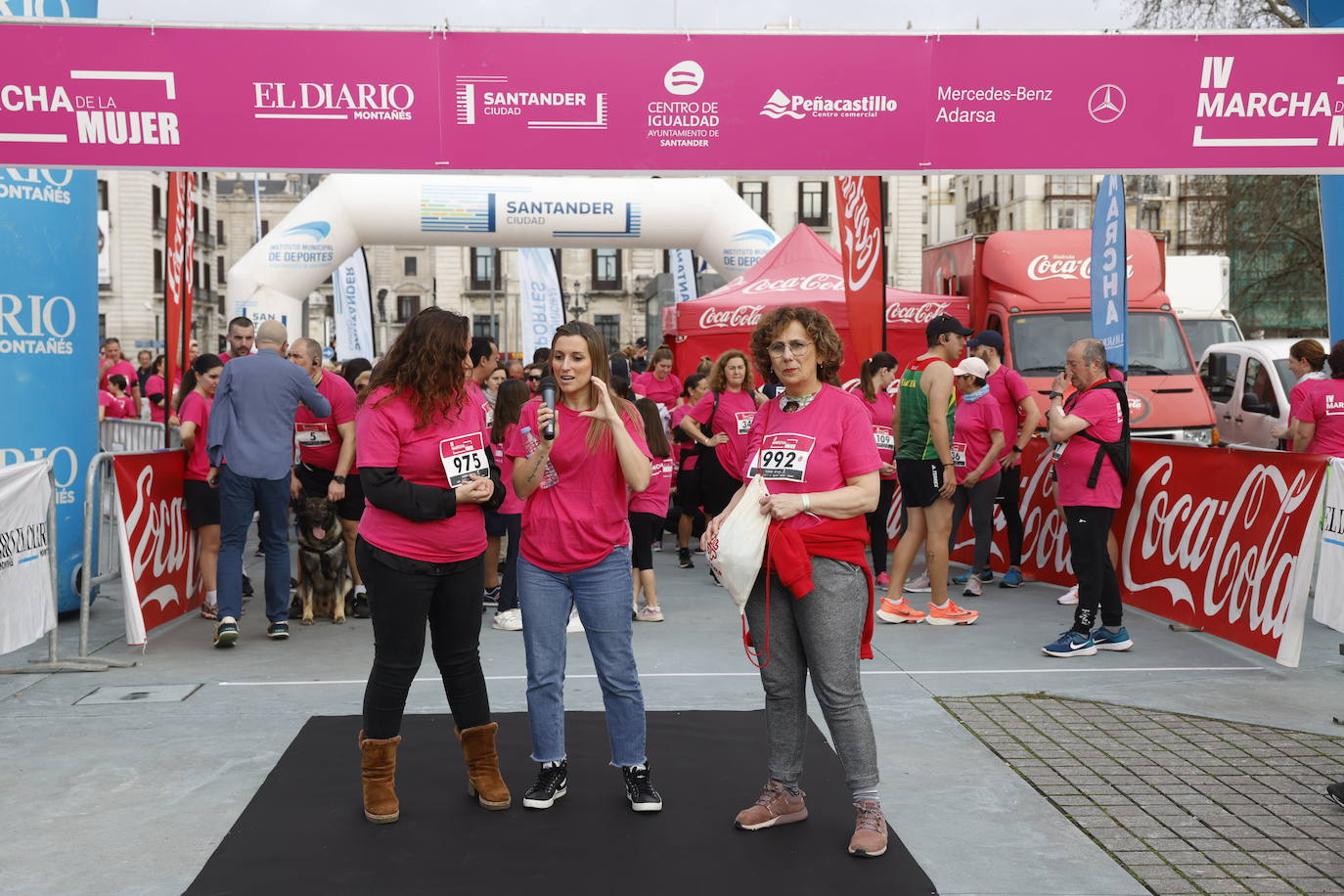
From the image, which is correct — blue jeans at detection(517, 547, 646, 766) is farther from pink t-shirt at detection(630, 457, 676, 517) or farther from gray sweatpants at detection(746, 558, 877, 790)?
pink t-shirt at detection(630, 457, 676, 517)

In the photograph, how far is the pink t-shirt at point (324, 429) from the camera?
8.00 metres

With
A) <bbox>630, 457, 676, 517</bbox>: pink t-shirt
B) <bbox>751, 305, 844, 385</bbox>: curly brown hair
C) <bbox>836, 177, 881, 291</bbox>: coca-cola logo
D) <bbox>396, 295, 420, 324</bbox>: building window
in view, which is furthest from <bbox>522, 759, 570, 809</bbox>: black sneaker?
<bbox>396, 295, 420, 324</bbox>: building window

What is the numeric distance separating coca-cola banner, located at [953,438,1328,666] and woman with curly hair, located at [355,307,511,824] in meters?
4.42

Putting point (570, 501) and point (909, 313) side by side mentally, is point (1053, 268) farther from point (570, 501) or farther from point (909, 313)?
point (570, 501)

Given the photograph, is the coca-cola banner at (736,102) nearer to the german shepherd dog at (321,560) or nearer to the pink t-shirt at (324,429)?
the pink t-shirt at (324,429)

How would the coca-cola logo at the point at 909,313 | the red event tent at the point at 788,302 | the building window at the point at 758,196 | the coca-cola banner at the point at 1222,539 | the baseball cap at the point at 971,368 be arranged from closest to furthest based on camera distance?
the coca-cola banner at the point at 1222,539 → the baseball cap at the point at 971,368 → the coca-cola logo at the point at 909,313 → the red event tent at the point at 788,302 → the building window at the point at 758,196

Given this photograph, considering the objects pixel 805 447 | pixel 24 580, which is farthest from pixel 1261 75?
pixel 24 580

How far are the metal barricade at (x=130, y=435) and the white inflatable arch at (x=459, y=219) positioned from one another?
2.51m

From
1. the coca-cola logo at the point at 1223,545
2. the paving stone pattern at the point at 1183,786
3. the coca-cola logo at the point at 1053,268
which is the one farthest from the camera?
the coca-cola logo at the point at 1053,268

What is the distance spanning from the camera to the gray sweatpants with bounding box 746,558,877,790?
4.11 m

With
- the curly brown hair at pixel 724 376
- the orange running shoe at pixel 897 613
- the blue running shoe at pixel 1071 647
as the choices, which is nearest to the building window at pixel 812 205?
the curly brown hair at pixel 724 376

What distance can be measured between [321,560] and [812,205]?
2160 inches

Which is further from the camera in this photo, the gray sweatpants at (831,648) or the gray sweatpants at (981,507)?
the gray sweatpants at (981,507)

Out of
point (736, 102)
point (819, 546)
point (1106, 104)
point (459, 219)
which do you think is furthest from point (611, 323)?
point (819, 546)
